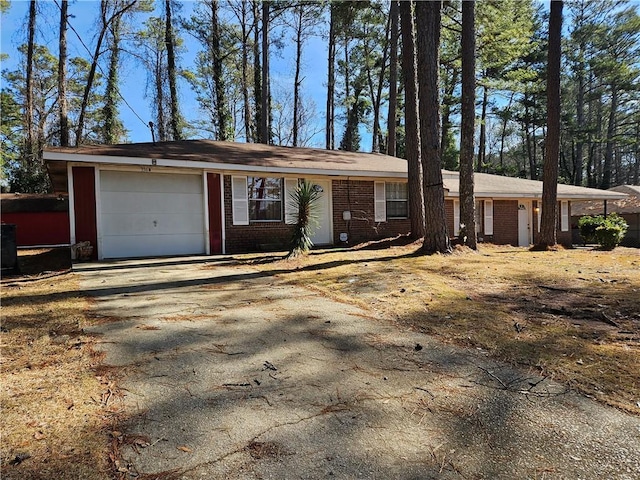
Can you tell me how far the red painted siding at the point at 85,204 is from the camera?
8.75 m

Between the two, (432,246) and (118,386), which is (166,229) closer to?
(432,246)

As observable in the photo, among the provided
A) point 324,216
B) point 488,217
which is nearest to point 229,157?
point 324,216

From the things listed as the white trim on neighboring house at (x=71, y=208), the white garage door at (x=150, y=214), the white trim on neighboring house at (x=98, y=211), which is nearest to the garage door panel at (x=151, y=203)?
the white garage door at (x=150, y=214)

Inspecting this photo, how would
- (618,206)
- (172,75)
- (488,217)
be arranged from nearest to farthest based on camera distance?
(488,217)
(172,75)
(618,206)

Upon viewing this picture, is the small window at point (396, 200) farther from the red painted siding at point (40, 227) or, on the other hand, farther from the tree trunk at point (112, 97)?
the tree trunk at point (112, 97)

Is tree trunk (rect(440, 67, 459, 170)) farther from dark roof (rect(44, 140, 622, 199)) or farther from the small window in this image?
the small window

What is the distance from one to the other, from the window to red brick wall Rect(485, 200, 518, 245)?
10070 millimetres

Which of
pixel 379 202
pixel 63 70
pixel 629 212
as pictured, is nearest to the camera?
pixel 379 202

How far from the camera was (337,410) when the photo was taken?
6.71 feet

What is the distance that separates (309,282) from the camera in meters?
5.79

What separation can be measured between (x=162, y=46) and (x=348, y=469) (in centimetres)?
2577

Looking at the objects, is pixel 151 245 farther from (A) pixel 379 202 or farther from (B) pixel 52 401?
(B) pixel 52 401

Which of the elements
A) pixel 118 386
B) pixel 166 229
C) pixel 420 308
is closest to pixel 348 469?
pixel 118 386

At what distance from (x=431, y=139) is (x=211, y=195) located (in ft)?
18.8
